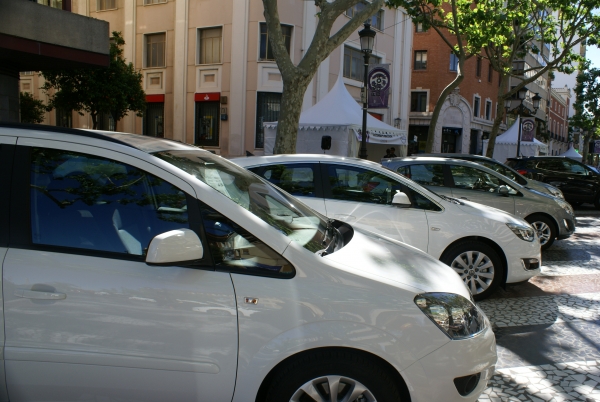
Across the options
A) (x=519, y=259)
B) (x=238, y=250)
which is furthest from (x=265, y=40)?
(x=238, y=250)

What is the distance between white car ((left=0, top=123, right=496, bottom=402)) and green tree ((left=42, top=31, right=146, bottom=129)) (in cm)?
1499

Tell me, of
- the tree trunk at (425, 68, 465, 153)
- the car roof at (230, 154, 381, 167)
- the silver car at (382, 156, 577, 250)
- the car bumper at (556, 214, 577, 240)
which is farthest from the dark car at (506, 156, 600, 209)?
the car roof at (230, 154, 381, 167)

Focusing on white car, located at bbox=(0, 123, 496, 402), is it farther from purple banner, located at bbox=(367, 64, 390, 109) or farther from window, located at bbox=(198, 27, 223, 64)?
window, located at bbox=(198, 27, 223, 64)

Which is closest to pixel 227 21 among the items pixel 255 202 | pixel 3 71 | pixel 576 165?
pixel 3 71

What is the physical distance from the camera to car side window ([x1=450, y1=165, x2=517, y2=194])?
27.0 ft

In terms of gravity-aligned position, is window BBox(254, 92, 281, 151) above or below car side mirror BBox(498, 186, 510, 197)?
above

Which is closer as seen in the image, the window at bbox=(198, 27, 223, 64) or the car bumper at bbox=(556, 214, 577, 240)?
the car bumper at bbox=(556, 214, 577, 240)

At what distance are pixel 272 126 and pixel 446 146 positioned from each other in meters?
20.9

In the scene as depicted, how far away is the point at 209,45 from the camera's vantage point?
21422 mm

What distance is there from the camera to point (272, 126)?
16906mm

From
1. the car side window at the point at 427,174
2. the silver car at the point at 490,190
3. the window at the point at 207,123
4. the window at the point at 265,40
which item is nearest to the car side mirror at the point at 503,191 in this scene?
the silver car at the point at 490,190

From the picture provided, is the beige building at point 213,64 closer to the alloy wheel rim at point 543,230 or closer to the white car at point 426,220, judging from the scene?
the alloy wheel rim at point 543,230

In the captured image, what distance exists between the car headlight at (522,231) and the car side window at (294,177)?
7.35ft

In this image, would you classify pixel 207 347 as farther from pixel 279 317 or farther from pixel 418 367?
pixel 418 367
